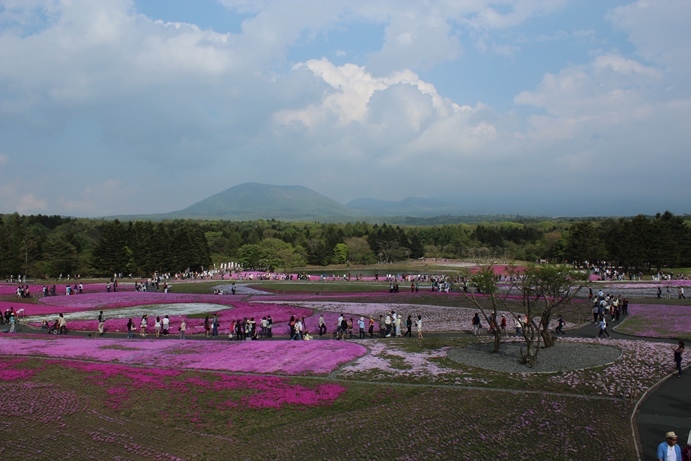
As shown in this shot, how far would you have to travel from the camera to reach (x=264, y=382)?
2230 centimetres

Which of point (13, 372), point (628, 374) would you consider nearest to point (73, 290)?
point (13, 372)

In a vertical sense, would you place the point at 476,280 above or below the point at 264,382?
above

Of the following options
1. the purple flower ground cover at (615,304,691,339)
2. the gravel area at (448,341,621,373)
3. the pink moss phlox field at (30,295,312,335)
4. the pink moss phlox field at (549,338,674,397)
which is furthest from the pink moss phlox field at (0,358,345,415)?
the purple flower ground cover at (615,304,691,339)

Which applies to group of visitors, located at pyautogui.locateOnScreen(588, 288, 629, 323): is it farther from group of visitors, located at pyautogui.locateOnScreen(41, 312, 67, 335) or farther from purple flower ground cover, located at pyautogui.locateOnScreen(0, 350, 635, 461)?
group of visitors, located at pyautogui.locateOnScreen(41, 312, 67, 335)

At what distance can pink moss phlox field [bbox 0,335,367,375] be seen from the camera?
25.5 metres

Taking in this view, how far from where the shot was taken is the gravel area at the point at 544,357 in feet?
80.9

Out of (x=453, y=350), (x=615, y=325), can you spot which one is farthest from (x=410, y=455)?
(x=615, y=325)

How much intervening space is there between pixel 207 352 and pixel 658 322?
1279 inches

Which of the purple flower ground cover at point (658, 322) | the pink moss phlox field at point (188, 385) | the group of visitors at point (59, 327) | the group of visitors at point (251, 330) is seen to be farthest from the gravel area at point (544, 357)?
the group of visitors at point (59, 327)

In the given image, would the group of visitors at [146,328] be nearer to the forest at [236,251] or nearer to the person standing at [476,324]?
the person standing at [476,324]

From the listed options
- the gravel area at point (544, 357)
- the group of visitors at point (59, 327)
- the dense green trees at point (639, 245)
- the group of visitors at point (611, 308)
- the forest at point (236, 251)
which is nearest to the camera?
the gravel area at point (544, 357)

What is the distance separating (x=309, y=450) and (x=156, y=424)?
5.79m

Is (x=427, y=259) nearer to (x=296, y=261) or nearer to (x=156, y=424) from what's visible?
(x=296, y=261)

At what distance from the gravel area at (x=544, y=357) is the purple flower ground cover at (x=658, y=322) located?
830 cm
